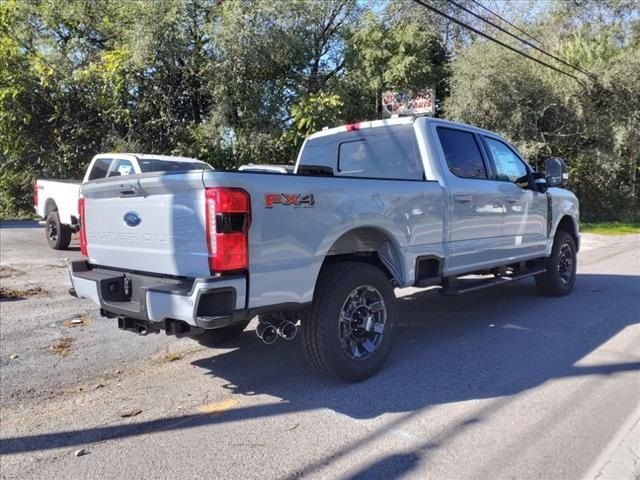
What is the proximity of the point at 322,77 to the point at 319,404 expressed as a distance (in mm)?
16267

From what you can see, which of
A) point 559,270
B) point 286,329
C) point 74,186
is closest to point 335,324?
point 286,329

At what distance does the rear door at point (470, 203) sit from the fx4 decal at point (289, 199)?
1932 mm

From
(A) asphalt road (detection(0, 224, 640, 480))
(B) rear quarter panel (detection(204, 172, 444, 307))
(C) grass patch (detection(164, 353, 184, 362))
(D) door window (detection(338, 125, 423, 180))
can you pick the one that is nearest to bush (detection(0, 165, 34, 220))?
(A) asphalt road (detection(0, 224, 640, 480))

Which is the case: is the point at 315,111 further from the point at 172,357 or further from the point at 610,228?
the point at 172,357

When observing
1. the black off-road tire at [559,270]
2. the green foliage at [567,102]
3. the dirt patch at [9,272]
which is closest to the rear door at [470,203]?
the black off-road tire at [559,270]

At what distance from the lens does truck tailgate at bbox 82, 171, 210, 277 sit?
360cm

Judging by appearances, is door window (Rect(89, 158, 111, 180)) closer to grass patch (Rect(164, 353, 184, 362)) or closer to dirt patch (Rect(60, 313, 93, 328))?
dirt patch (Rect(60, 313, 93, 328))

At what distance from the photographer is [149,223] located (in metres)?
3.99

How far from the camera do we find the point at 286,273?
3787 mm

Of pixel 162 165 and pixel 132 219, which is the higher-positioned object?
pixel 162 165

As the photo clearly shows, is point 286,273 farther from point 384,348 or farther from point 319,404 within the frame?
point 384,348

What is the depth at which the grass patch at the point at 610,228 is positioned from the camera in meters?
18.7

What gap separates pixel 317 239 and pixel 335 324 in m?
0.70

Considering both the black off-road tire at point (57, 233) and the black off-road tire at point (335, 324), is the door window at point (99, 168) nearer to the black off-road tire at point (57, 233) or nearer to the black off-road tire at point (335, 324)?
the black off-road tire at point (57, 233)
